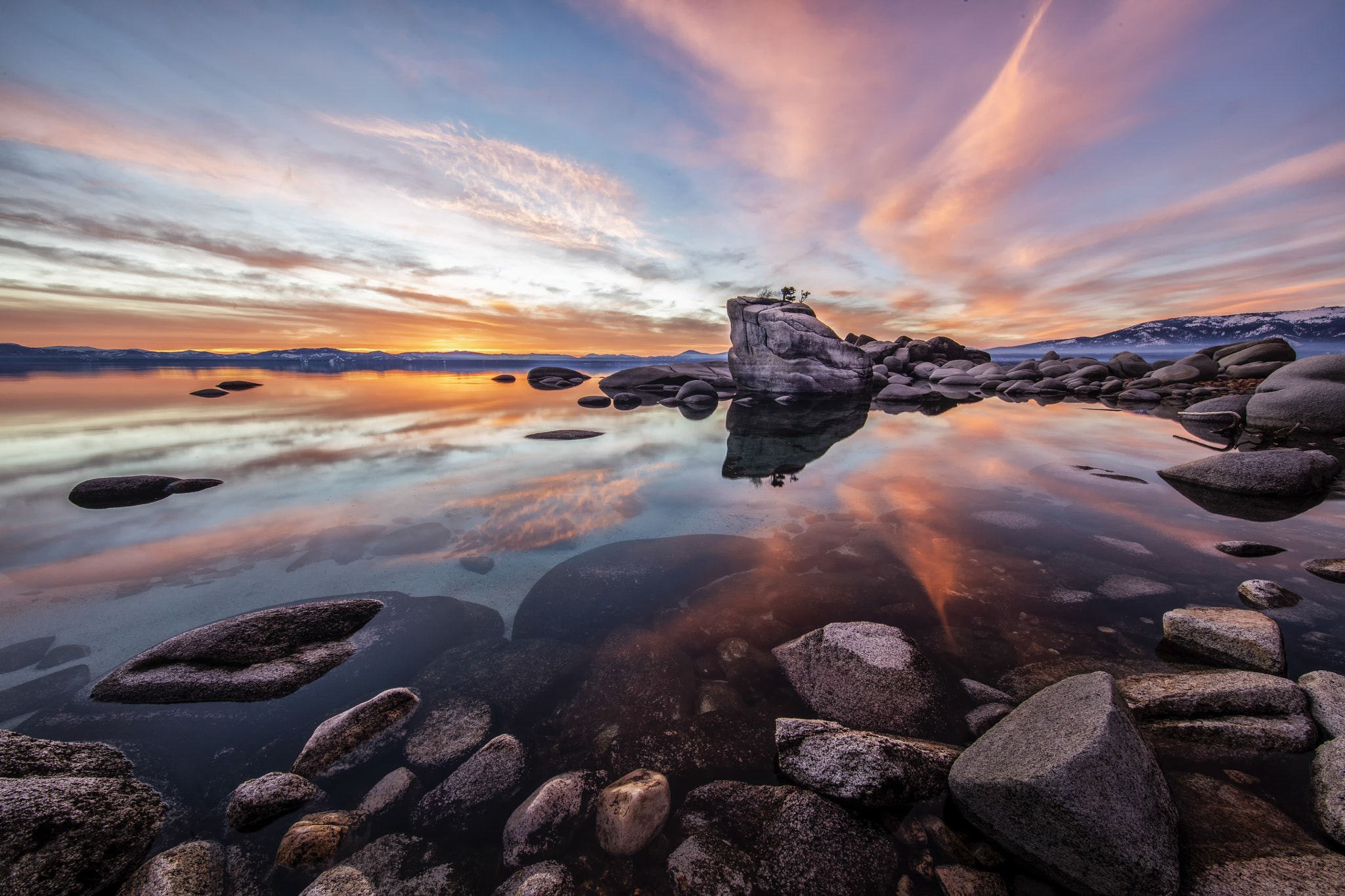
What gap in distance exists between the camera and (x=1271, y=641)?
10.5ft

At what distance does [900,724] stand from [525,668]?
2.92m

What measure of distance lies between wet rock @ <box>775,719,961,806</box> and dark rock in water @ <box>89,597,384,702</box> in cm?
385

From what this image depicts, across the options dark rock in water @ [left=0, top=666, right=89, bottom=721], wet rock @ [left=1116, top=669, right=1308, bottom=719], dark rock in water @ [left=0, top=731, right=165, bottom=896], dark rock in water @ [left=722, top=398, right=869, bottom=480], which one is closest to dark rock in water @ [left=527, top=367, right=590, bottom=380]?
dark rock in water @ [left=722, top=398, right=869, bottom=480]

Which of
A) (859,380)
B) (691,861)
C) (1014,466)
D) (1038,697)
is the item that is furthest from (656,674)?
(859,380)

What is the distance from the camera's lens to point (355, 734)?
291 centimetres

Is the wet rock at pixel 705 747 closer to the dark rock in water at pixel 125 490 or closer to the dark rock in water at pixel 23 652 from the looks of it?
the dark rock in water at pixel 23 652

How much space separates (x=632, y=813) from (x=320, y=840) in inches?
64.2

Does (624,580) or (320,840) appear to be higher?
(624,580)

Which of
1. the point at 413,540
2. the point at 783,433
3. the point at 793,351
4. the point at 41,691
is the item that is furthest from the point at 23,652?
the point at 793,351

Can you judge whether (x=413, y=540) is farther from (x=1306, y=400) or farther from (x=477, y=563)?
(x=1306, y=400)

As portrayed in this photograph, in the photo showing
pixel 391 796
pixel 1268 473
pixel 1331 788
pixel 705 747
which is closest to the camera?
pixel 1331 788

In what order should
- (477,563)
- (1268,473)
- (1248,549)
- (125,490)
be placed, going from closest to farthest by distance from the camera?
(1248,549), (477,563), (1268,473), (125,490)

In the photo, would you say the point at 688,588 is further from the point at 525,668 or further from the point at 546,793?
the point at 546,793

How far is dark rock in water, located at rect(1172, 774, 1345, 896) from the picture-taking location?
6.11 feet
